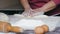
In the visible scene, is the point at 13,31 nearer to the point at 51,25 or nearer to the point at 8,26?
the point at 8,26

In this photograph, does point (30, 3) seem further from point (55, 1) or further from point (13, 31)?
point (13, 31)

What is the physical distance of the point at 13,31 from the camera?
0.44 m

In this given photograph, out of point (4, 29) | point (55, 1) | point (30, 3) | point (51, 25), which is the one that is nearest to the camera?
point (4, 29)

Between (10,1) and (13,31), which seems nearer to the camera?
(13,31)

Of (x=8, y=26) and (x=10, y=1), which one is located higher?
(x=8, y=26)

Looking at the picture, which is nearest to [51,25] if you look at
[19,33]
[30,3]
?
[19,33]

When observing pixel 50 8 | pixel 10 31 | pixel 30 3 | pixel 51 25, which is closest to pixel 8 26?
pixel 10 31

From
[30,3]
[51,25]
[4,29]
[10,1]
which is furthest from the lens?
[10,1]

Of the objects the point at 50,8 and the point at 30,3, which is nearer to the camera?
the point at 50,8

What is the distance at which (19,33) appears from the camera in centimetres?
45

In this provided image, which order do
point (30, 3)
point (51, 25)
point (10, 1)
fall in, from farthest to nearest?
point (10, 1)
point (30, 3)
point (51, 25)

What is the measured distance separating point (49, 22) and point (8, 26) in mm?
186

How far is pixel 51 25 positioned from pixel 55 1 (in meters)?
0.36

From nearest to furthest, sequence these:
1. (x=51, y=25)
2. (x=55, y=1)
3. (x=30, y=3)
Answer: (x=51, y=25) → (x=55, y=1) → (x=30, y=3)
